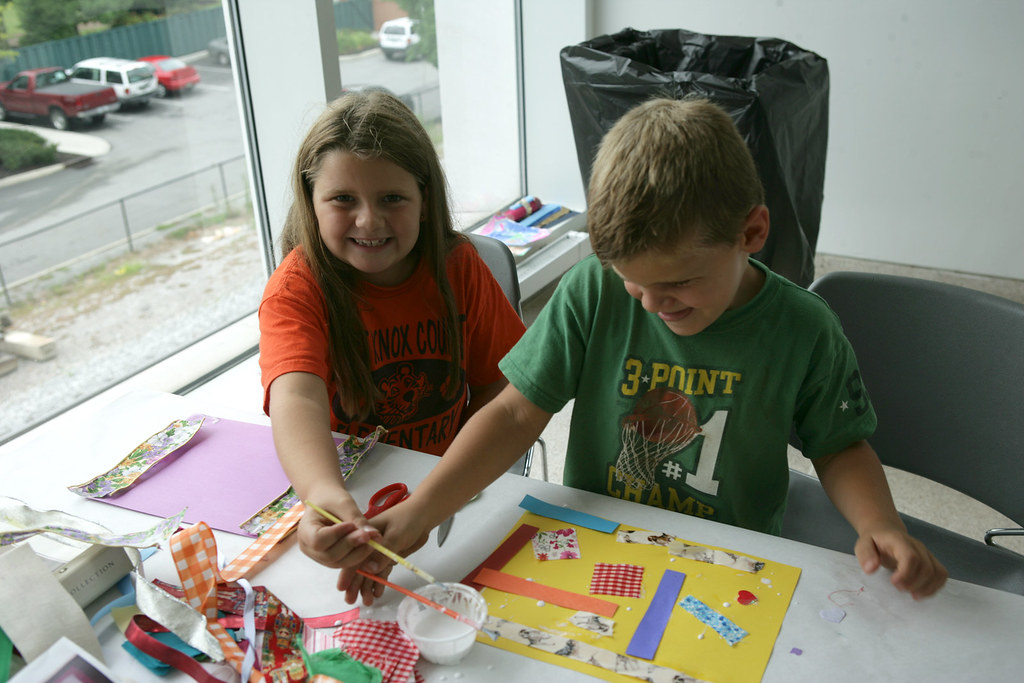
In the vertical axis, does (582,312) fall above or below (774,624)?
above

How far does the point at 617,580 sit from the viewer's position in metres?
0.90

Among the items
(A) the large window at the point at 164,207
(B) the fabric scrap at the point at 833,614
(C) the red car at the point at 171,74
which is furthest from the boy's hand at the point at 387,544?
(C) the red car at the point at 171,74

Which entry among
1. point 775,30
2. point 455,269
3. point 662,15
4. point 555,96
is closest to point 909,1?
point 775,30

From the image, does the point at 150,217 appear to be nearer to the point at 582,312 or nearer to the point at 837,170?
the point at 582,312

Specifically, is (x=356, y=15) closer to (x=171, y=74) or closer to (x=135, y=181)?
(x=171, y=74)

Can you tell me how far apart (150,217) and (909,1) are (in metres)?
2.68

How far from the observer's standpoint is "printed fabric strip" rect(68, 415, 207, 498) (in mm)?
1081

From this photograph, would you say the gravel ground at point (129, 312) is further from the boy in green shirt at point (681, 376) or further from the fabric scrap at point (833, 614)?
the fabric scrap at point (833, 614)

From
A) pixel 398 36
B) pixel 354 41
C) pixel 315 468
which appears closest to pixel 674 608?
pixel 315 468

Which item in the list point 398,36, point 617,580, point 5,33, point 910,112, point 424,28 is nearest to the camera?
point 617,580

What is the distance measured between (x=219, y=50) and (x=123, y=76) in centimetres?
28

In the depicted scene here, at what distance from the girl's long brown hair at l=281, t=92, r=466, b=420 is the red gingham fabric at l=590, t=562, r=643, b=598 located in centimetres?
52

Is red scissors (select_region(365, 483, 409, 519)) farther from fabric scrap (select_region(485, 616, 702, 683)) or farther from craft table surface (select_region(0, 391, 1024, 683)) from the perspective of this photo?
fabric scrap (select_region(485, 616, 702, 683))

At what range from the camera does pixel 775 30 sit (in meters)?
3.26
